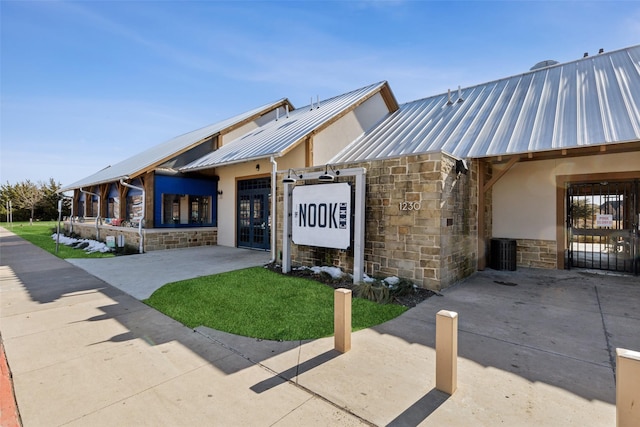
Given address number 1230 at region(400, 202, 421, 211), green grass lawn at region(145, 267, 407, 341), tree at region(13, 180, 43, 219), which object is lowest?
green grass lawn at region(145, 267, 407, 341)

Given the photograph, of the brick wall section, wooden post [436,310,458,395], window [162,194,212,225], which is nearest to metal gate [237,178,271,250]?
window [162,194,212,225]

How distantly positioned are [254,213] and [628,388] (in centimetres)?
1199

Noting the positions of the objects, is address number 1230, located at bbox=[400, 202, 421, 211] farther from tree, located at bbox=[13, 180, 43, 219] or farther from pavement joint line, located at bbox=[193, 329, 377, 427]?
tree, located at bbox=[13, 180, 43, 219]

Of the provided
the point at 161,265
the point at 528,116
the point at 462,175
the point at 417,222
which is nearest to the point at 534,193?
the point at 528,116

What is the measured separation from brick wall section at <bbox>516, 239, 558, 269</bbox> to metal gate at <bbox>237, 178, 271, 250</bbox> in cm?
885

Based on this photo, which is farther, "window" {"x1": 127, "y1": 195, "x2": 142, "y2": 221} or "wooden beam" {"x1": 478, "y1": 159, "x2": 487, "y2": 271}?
"window" {"x1": 127, "y1": 195, "x2": 142, "y2": 221}

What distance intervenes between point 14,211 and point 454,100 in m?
50.2

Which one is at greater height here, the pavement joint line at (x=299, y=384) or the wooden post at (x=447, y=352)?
the wooden post at (x=447, y=352)

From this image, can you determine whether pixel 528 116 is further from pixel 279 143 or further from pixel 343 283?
pixel 279 143

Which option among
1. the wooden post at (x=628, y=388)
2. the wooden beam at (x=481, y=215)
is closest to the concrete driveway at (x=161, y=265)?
the wooden beam at (x=481, y=215)

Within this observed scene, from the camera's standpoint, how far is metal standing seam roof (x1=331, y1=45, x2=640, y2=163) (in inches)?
289

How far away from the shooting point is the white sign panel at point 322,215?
24.5 feet

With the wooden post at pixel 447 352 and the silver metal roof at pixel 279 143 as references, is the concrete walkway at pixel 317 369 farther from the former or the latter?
the silver metal roof at pixel 279 143

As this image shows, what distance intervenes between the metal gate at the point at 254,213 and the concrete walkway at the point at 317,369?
6.92m
